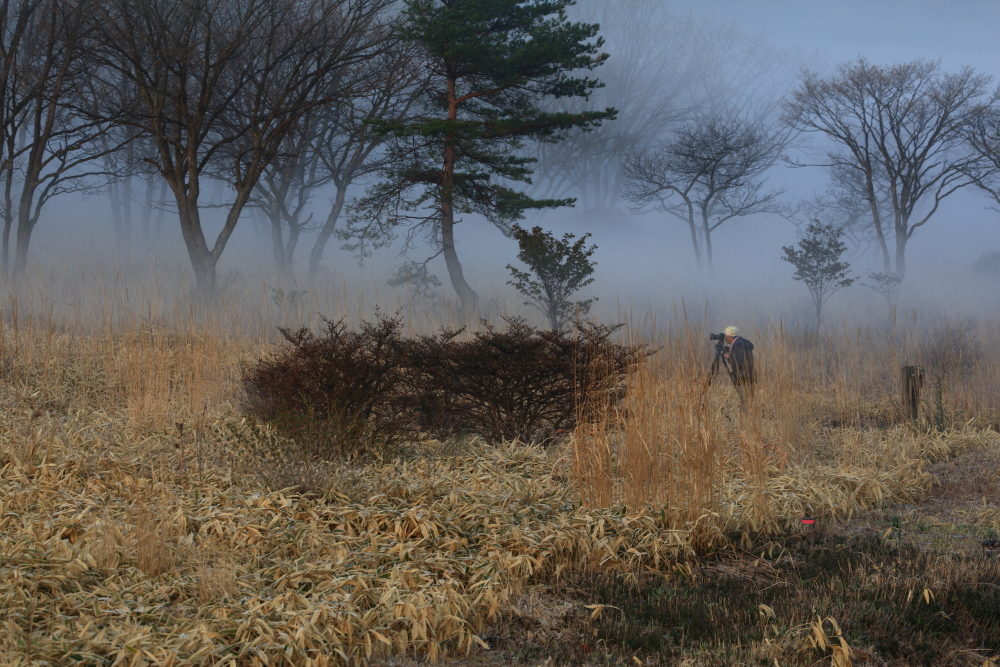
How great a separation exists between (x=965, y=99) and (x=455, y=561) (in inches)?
791

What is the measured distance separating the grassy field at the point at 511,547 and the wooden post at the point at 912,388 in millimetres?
1118

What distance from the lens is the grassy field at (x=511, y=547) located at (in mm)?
2918

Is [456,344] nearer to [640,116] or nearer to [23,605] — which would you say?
[23,605]

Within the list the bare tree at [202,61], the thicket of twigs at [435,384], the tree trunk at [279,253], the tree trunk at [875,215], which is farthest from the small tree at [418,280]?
the tree trunk at [875,215]

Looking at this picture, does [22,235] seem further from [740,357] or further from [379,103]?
[740,357]

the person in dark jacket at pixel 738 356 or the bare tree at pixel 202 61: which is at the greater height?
the bare tree at pixel 202 61

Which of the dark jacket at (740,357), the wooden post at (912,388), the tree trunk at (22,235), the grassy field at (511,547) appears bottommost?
the grassy field at (511,547)

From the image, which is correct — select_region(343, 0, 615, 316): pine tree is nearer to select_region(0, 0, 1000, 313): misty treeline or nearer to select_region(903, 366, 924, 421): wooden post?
select_region(0, 0, 1000, 313): misty treeline

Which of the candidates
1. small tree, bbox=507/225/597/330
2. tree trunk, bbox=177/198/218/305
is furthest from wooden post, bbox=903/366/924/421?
tree trunk, bbox=177/198/218/305

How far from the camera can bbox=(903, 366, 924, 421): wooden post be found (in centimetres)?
739

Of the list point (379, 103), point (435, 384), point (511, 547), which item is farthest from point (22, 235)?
point (511, 547)

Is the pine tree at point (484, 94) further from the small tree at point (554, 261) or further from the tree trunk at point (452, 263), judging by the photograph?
the small tree at point (554, 261)

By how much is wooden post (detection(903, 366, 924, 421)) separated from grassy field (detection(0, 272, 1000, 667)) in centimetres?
112

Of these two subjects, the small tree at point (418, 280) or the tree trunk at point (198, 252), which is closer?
the tree trunk at point (198, 252)
